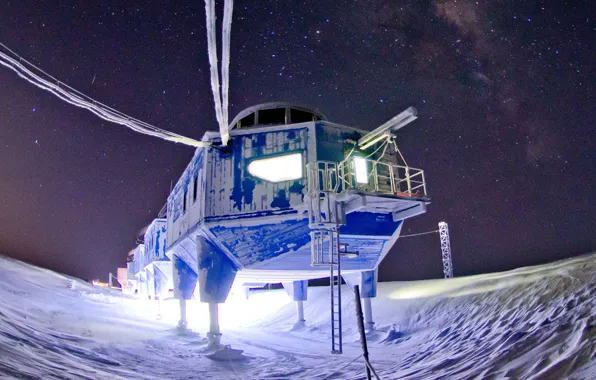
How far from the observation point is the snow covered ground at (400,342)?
6.45 meters

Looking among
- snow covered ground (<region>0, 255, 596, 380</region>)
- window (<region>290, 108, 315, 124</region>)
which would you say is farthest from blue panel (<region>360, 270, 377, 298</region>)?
window (<region>290, 108, 315, 124</region>)

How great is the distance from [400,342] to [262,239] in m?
6.81

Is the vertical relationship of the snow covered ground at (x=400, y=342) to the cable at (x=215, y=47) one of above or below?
below

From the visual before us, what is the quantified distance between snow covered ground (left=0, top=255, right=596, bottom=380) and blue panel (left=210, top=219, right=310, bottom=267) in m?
3.55

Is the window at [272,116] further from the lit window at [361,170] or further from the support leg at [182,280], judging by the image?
the support leg at [182,280]

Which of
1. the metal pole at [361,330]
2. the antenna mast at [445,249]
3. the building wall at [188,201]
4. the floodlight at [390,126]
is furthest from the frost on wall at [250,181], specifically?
the antenna mast at [445,249]

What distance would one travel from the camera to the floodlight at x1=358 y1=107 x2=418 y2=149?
1123 cm

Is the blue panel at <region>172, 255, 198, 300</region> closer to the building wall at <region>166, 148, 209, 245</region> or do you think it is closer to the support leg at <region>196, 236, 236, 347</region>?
the building wall at <region>166, 148, 209, 245</region>

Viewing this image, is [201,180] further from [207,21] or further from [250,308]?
[250,308]

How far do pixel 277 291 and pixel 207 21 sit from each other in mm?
31990

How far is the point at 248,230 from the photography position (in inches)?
518

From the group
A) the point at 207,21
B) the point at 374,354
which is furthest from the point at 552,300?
the point at 207,21

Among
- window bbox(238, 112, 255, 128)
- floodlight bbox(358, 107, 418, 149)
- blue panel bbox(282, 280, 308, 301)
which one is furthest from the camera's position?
blue panel bbox(282, 280, 308, 301)

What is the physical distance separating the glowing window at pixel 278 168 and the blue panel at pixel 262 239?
168 cm
